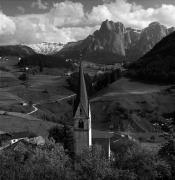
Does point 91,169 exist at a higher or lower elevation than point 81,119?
higher

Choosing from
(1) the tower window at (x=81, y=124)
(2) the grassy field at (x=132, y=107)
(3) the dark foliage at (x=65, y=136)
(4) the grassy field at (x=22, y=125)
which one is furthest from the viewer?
(2) the grassy field at (x=132, y=107)

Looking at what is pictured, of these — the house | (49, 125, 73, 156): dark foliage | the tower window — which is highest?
the tower window

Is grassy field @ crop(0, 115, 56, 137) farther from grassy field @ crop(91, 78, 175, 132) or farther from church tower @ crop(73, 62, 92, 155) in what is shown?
church tower @ crop(73, 62, 92, 155)

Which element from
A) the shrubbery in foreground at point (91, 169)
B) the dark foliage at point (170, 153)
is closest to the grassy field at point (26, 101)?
the dark foliage at point (170, 153)

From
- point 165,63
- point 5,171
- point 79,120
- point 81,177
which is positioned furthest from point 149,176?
point 165,63

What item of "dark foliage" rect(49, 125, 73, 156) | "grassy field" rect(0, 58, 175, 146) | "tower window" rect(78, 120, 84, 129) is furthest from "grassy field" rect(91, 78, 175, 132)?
"tower window" rect(78, 120, 84, 129)

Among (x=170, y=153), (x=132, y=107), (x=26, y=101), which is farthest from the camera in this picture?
(x=26, y=101)

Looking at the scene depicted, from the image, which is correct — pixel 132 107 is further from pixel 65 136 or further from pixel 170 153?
pixel 170 153

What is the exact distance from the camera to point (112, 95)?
144 metres

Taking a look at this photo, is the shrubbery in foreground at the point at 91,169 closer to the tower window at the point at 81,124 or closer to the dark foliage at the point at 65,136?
the tower window at the point at 81,124

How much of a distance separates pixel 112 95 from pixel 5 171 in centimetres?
12081

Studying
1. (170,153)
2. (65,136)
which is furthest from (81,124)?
A: (170,153)

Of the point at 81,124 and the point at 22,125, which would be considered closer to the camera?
the point at 81,124

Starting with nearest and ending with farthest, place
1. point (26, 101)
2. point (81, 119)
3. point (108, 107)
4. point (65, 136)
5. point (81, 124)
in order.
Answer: point (81, 119)
point (81, 124)
point (65, 136)
point (108, 107)
point (26, 101)
